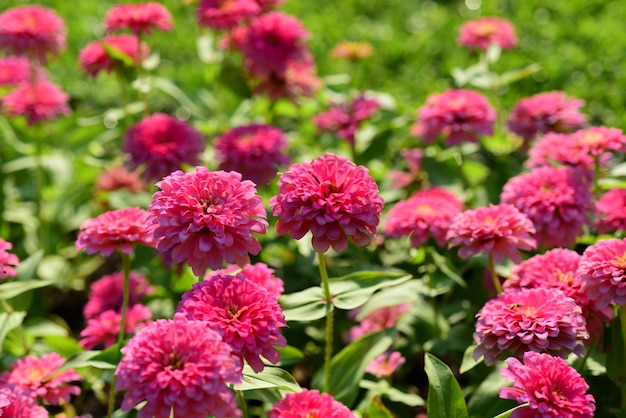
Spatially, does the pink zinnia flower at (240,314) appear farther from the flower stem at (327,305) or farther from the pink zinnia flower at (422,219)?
the pink zinnia flower at (422,219)

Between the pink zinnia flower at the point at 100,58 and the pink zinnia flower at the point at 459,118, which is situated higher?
the pink zinnia flower at the point at 100,58

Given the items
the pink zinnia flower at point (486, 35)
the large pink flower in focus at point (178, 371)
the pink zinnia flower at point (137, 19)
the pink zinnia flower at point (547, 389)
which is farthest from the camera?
the pink zinnia flower at point (486, 35)

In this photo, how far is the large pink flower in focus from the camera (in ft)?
3.96

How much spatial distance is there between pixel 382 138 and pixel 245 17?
593 mm

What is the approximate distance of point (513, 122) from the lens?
2488 mm

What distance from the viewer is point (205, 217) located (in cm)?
139

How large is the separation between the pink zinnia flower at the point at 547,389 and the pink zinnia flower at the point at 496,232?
0.36 metres

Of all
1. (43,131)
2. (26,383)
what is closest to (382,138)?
(43,131)

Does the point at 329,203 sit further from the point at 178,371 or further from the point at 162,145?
the point at 162,145

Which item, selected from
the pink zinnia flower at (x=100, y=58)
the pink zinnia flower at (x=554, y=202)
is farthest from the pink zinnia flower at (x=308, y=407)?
the pink zinnia flower at (x=100, y=58)

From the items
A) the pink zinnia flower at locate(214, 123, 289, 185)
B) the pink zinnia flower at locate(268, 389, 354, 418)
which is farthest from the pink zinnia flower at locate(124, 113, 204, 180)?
the pink zinnia flower at locate(268, 389, 354, 418)

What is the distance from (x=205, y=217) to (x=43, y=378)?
60 centimetres

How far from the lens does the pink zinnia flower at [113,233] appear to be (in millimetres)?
1683

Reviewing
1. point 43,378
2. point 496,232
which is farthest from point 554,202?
point 43,378
